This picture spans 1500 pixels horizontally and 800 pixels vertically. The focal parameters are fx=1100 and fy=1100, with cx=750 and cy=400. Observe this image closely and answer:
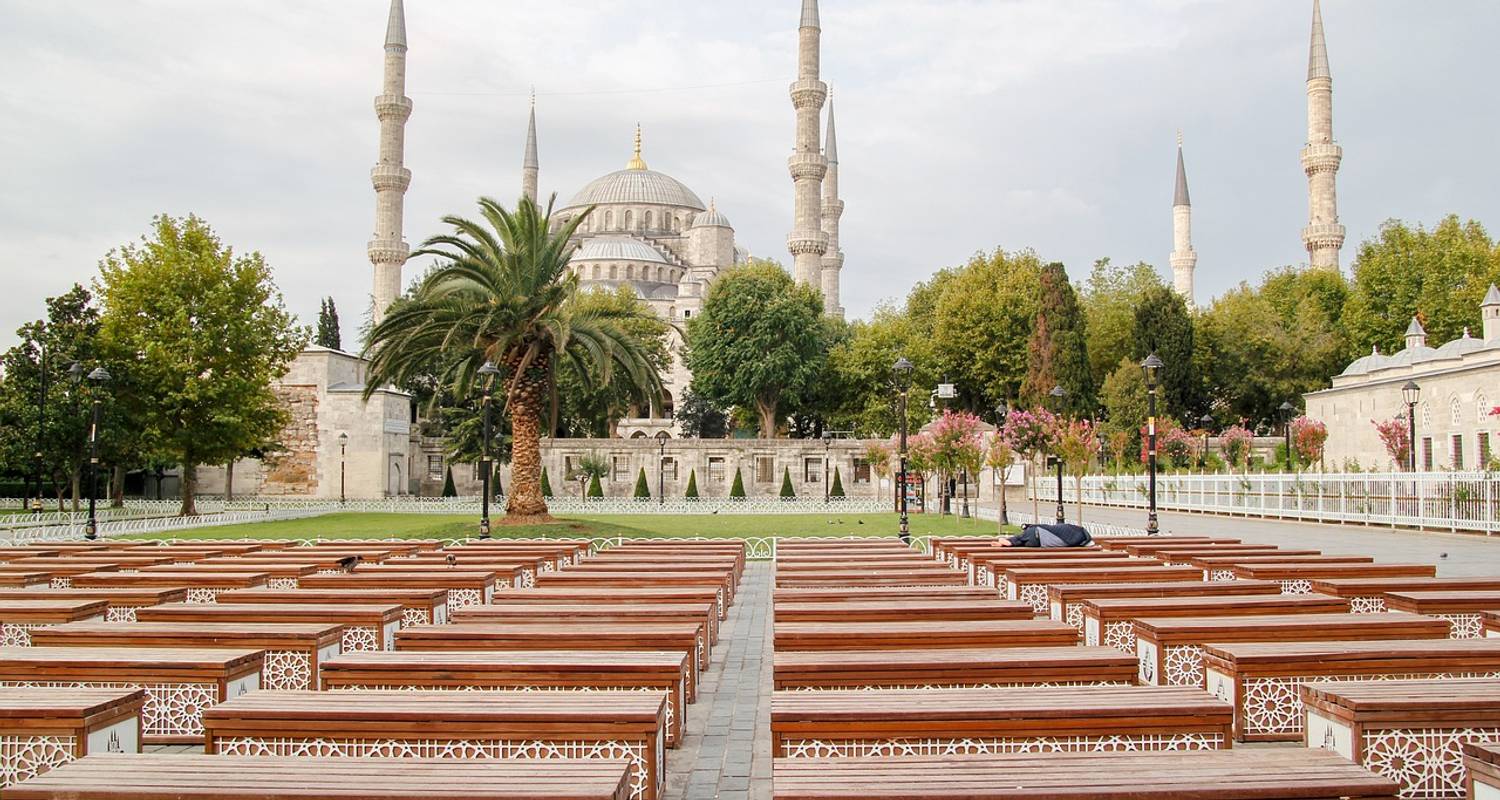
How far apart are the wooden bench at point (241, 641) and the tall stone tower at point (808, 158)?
4954 centimetres

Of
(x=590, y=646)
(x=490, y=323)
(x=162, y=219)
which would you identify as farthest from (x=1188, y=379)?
(x=590, y=646)

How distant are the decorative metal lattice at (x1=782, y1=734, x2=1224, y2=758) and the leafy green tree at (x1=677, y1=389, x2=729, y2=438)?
6027 cm

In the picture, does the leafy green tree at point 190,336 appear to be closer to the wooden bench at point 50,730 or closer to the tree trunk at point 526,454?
the tree trunk at point 526,454

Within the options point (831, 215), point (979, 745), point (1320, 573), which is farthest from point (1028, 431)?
point (831, 215)

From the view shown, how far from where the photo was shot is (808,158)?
2277 inches

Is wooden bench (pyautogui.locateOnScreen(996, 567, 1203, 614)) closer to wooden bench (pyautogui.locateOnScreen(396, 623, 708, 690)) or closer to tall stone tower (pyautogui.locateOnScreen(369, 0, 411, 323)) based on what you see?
wooden bench (pyautogui.locateOnScreen(396, 623, 708, 690))

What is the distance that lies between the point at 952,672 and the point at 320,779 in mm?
2918

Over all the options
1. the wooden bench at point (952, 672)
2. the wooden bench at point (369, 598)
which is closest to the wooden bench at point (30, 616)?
the wooden bench at point (369, 598)

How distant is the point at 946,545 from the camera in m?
14.0

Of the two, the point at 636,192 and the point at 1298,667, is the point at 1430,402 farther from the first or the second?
the point at 636,192

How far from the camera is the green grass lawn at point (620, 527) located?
22.5m

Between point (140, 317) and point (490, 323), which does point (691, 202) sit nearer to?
point (140, 317)

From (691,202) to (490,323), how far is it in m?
75.9

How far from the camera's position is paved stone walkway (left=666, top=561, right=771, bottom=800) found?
5.20 meters
